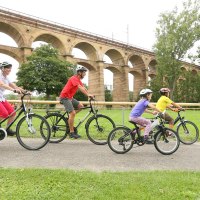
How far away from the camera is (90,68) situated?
149 ft

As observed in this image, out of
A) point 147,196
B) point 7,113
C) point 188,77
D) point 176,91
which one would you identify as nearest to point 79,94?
point 176,91

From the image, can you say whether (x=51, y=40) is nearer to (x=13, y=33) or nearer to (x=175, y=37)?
(x=13, y=33)

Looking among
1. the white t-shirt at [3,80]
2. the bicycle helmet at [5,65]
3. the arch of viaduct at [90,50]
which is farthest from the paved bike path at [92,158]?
the arch of viaduct at [90,50]

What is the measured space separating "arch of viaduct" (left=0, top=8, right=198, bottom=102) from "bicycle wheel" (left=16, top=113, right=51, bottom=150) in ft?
98.5

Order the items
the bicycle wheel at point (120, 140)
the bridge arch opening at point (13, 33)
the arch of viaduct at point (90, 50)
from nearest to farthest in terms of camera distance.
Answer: the bicycle wheel at point (120, 140)
the bridge arch opening at point (13, 33)
the arch of viaduct at point (90, 50)

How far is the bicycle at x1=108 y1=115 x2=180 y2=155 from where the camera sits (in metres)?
6.27

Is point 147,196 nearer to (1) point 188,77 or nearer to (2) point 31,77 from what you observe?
(2) point 31,77

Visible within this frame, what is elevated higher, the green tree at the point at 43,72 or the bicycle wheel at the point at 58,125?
the green tree at the point at 43,72

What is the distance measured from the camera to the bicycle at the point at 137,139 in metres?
6.27

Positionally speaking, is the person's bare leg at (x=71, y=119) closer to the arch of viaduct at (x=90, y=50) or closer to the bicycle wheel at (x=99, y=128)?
the bicycle wheel at (x=99, y=128)

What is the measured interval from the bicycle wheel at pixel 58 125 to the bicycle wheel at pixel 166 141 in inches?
96.5

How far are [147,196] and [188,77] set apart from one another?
53924 millimetres

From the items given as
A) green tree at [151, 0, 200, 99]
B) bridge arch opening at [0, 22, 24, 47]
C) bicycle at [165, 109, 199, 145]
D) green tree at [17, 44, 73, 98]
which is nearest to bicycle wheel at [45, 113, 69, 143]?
bicycle at [165, 109, 199, 145]

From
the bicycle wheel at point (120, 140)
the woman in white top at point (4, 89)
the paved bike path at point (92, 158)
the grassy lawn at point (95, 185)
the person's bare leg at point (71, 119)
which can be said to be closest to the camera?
the grassy lawn at point (95, 185)
